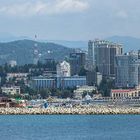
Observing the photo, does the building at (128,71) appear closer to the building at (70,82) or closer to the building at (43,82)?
the building at (70,82)

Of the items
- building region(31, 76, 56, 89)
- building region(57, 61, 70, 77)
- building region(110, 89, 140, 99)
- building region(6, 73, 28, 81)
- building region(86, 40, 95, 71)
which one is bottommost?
building region(110, 89, 140, 99)

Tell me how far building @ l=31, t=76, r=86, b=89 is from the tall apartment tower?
9.23 metres

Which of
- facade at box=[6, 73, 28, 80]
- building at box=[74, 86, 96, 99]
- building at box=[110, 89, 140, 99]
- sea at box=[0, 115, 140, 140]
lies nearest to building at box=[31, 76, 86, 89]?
facade at box=[6, 73, 28, 80]

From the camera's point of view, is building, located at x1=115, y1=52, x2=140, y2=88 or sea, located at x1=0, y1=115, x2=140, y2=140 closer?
sea, located at x1=0, y1=115, x2=140, y2=140

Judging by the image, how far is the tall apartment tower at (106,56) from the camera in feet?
590

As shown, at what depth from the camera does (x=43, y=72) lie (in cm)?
18275

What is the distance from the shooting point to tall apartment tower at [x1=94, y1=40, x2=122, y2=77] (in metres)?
180

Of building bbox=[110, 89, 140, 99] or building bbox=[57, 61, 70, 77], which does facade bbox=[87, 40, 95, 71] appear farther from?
building bbox=[110, 89, 140, 99]

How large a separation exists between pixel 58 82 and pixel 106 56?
2049cm

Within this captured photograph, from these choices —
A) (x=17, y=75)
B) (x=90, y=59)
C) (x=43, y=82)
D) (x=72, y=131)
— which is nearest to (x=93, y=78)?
(x=43, y=82)

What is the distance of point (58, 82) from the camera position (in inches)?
6575

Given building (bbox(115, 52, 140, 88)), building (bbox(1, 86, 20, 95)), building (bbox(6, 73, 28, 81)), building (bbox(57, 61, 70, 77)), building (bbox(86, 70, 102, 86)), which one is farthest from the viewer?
building (bbox(57, 61, 70, 77))

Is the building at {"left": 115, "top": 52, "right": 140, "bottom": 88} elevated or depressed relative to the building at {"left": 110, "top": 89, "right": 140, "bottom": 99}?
elevated

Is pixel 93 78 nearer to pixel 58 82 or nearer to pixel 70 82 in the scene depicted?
pixel 70 82
